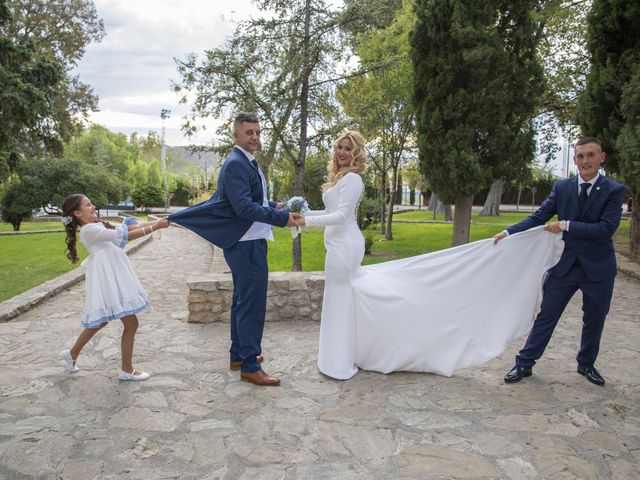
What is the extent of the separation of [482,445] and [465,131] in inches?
311

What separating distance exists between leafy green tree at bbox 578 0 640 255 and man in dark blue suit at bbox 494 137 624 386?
6232 mm

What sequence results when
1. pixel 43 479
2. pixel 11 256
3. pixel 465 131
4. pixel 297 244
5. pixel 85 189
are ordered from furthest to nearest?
pixel 85 189
pixel 11 256
pixel 465 131
pixel 297 244
pixel 43 479

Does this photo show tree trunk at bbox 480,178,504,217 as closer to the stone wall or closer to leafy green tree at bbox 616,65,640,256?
leafy green tree at bbox 616,65,640,256

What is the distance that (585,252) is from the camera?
403 cm

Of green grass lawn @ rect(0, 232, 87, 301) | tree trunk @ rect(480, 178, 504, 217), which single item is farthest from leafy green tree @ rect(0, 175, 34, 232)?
tree trunk @ rect(480, 178, 504, 217)

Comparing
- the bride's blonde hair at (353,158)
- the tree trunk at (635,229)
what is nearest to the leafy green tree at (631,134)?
the tree trunk at (635,229)

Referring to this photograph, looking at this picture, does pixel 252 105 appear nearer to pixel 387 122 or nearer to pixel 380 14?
pixel 380 14

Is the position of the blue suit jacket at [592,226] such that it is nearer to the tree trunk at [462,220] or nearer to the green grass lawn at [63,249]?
the green grass lawn at [63,249]

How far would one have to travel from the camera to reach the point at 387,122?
1506 cm

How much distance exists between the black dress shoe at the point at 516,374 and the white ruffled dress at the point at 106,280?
3.30m

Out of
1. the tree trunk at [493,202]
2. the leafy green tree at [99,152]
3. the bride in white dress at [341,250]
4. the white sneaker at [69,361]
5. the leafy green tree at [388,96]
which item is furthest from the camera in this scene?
the leafy green tree at [99,152]

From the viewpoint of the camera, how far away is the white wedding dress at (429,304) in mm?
4293

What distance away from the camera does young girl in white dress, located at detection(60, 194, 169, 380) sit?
409 centimetres

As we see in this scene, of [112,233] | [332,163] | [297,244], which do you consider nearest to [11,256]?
[297,244]
